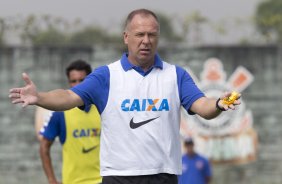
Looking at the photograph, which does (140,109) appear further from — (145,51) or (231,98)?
(231,98)

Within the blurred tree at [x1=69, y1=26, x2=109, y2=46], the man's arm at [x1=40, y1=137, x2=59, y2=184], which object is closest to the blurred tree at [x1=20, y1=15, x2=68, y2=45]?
the blurred tree at [x1=69, y1=26, x2=109, y2=46]

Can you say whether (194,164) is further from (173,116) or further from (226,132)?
(173,116)

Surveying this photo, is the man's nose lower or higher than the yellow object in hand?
higher

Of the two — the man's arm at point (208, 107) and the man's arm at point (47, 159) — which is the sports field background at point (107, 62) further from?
the man's arm at point (208, 107)

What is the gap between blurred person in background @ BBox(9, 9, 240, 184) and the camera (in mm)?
5453

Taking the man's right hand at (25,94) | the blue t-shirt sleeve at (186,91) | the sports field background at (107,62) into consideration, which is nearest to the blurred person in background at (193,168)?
the sports field background at (107,62)

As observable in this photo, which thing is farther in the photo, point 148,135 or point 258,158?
point 258,158

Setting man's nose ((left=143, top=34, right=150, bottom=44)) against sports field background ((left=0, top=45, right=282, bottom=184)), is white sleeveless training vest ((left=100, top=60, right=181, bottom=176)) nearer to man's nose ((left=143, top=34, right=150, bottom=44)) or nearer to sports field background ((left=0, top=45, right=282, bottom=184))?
man's nose ((left=143, top=34, right=150, bottom=44))

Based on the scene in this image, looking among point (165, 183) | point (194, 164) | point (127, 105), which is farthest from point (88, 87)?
point (194, 164)

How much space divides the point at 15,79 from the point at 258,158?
16.2 feet

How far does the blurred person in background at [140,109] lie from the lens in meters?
5.45

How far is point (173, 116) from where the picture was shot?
5523 mm

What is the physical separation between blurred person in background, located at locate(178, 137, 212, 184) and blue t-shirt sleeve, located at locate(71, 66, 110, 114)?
8755 mm

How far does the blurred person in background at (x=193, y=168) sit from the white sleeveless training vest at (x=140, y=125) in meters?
8.67
